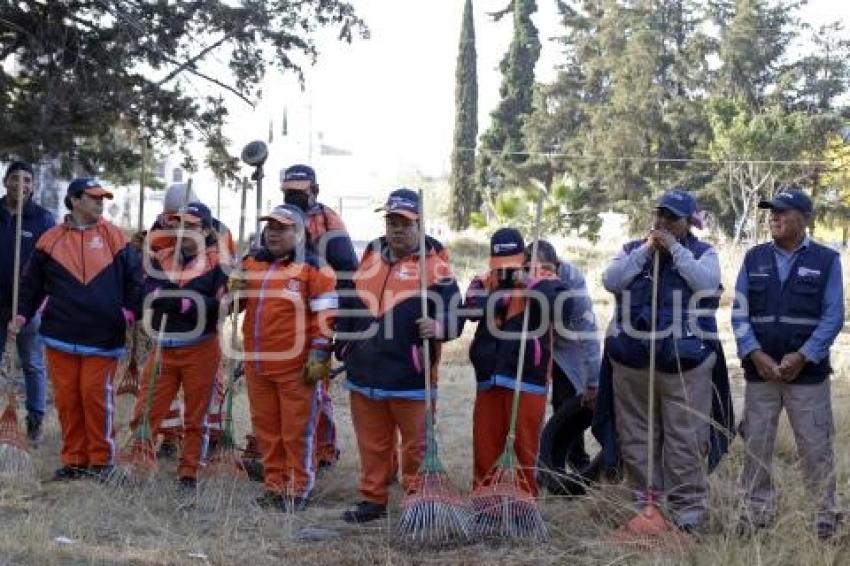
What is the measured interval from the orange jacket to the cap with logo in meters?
0.25

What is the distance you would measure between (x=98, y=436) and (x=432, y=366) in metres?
2.16

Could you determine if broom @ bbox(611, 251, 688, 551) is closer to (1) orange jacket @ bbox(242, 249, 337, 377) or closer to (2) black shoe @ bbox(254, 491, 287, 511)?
(1) orange jacket @ bbox(242, 249, 337, 377)

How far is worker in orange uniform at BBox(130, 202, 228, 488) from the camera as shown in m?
6.35

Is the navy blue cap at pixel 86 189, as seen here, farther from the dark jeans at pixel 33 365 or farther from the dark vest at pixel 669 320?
the dark vest at pixel 669 320

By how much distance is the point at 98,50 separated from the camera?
9.38 metres

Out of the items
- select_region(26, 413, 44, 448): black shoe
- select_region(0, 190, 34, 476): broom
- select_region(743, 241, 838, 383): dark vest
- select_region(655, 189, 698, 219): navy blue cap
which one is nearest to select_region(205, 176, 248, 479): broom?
select_region(0, 190, 34, 476): broom

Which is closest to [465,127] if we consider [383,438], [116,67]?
[116,67]

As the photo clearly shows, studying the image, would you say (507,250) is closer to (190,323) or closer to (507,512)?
(507,512)

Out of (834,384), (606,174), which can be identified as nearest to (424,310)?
(834,384)

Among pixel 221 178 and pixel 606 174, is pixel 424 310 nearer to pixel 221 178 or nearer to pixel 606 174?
pixel 221 178

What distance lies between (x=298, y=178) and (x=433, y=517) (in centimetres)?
259

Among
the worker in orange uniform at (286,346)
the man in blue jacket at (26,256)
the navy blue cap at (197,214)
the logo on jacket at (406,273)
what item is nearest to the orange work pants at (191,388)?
the worker in orange uniform at (286,346)

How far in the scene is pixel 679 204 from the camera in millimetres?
5266

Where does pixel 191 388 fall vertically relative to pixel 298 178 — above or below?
below
